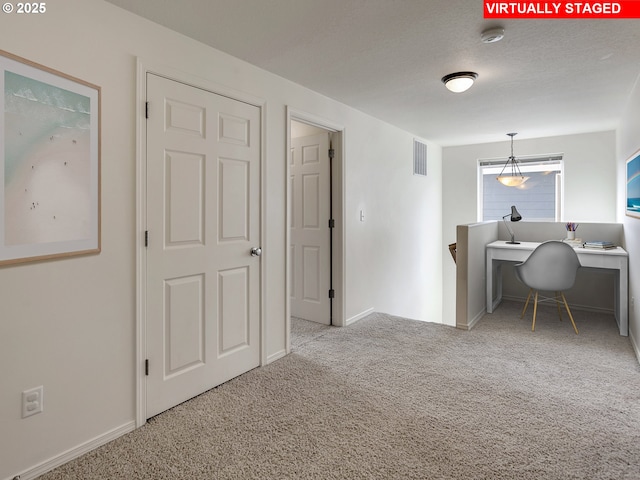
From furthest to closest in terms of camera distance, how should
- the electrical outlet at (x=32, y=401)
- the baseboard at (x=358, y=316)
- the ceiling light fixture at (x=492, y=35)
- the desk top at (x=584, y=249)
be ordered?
the baseboard at (x=358, y=316)
the desk top at (x=584, y=249)
the ceiling light fixture at (x=492, y=35)
the electrical outlet at (x=32, y=401)

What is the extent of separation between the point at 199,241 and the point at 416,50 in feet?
6.15

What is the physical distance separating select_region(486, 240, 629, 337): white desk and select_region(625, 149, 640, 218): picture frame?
0.50 meters

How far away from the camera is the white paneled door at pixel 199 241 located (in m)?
2.25

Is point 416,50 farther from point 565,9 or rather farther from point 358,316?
point 358,316

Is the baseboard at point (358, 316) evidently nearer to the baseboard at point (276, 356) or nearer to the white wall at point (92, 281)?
the baseboard at point (276, 356)

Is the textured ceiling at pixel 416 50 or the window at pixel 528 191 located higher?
the textured ceiling at pixel 416 50

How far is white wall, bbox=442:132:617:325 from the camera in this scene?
5.06m

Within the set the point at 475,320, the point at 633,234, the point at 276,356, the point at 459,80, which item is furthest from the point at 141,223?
the point at 633,234

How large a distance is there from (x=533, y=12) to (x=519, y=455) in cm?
226

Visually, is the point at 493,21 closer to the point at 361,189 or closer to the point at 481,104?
the point at 481,104

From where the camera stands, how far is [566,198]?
17.5 ft

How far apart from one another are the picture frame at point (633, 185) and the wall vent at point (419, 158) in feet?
7.77

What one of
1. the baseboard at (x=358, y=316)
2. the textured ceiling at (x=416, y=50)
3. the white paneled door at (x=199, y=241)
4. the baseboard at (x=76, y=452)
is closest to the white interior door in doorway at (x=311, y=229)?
the baseboard at (x=358, y=316)

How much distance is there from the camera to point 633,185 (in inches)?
128
